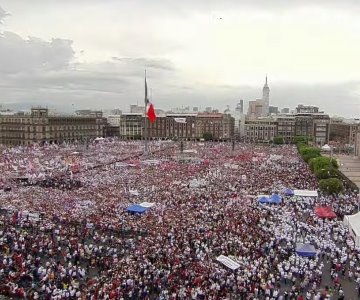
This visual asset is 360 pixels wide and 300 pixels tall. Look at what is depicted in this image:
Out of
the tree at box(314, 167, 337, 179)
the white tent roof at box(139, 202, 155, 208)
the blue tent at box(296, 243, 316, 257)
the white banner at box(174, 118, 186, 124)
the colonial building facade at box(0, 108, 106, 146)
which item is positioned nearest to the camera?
the blue tent at box(296, 243, 316, 257)

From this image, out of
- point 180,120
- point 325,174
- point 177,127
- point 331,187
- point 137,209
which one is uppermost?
point 180,120

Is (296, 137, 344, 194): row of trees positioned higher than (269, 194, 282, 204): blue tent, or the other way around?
(296, 137, 344, 194): row of trees

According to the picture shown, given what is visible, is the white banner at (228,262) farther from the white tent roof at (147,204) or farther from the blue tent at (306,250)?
the white tent roof at (147,204)

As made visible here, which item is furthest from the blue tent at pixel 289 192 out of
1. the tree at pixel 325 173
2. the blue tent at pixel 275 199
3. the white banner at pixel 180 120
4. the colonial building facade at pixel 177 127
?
the colonial building facade at pixel 177 127

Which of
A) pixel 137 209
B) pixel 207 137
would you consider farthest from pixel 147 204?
pixel 207 137

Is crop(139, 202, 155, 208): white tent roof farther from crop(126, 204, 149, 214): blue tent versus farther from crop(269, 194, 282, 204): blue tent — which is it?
crop(269, 194, 282, 204): blue tent

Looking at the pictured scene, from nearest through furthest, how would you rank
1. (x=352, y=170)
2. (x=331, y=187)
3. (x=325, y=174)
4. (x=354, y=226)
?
1. (x=354, y=226)
2. (x=331, y=187)
3. (x=325, y=174)
4. (x=352, y=170)

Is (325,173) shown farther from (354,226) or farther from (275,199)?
(354,226)

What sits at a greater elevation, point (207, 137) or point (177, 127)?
point (177, 127)

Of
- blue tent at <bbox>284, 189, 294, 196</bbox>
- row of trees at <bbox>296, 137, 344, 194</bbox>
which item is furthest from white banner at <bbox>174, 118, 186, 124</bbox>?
blue tent at <bbox>284, 189, 294, 196</bbox>
